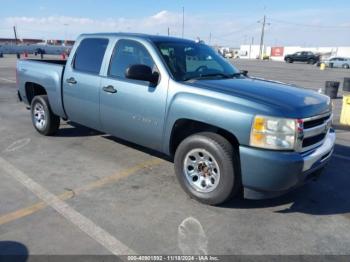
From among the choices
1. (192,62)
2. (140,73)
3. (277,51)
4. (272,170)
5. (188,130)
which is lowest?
(272,170)

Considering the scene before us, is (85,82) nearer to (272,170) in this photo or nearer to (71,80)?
(71,80)

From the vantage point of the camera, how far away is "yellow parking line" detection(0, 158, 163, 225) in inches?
142

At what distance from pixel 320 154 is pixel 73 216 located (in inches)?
108

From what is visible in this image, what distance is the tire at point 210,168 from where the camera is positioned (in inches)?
147

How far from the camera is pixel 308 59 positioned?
52.3 metres

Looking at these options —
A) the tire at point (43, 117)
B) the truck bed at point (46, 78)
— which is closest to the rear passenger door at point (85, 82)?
the truck bed at point (46, 78)

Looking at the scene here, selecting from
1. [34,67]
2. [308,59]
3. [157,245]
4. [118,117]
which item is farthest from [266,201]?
[308,59]

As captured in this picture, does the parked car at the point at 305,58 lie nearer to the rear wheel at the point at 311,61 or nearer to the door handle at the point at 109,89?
the rear wheel at the point at 311,61

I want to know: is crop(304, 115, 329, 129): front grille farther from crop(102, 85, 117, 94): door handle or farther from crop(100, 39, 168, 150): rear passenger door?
crop(102, 85, 117, 94): door handle

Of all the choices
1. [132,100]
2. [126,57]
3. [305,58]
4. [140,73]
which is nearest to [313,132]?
[140,73]

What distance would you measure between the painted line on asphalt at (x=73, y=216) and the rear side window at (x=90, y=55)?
1839 mm

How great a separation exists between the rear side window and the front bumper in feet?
9.15

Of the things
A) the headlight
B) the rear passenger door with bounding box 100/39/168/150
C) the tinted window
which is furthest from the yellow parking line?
the headlight

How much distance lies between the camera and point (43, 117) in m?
6.58
